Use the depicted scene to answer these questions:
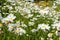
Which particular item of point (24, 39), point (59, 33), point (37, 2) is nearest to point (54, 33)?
point (59, 33)

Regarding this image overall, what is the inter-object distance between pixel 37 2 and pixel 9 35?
4960mm

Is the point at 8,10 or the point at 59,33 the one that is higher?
the point at 59,33

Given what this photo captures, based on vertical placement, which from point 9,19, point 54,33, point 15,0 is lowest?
point 15,0

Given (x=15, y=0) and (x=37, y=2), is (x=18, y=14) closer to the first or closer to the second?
(x=15, y=0)

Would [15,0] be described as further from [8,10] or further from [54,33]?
[54,33]

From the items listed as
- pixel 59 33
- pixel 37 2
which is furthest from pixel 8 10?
pixel 37 2

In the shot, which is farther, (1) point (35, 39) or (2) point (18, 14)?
(2) point (18, 14)

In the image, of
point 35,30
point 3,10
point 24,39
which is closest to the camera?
point 24,39

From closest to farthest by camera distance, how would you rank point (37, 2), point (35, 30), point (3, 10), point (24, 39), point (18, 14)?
point (24, 39)
point (35, 30)
point (18, 14)
point (3, 10)
point (37, 2)

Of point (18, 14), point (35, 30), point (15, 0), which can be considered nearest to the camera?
point (35, 30)

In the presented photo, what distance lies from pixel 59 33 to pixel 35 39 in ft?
1.29

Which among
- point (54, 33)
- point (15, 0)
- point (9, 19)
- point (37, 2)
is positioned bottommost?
point (37, 2)

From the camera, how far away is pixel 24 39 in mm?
3678

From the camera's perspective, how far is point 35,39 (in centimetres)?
373
